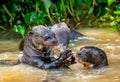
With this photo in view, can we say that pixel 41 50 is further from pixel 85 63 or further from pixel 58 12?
pixel 58 12

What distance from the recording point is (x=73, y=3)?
7.68 metres

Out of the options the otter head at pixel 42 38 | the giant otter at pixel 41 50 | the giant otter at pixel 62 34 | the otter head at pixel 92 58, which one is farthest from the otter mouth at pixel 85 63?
the giant otter at pixel 62 34

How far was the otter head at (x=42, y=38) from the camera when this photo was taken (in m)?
4.98

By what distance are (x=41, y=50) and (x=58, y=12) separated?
2.52m

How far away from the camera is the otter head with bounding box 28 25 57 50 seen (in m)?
4.98

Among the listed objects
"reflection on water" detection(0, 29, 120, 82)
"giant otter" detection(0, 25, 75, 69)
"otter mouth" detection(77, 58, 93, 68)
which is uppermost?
"giant otter" detection(0, 25, 75, 69)

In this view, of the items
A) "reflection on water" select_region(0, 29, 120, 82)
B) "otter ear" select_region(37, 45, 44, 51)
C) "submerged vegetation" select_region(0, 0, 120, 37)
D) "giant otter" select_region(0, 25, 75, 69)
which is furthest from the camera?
"submerged vegetation" select_region(0, 0, 120, 37)

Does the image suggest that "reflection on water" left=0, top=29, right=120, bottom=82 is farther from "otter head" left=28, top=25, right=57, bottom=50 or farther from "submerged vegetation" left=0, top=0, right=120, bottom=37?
"submerged vegetation" left=0, top=0, right=120, bottom=37

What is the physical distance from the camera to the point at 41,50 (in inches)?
203

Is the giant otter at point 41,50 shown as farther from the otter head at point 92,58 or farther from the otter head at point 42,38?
the otter head at point 92,58

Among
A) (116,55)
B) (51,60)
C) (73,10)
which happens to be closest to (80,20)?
(73,10)

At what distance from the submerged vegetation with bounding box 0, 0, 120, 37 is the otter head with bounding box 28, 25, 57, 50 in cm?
214

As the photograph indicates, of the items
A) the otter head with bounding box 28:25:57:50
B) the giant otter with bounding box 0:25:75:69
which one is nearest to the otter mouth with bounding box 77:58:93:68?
the giant otter with bounding box 0:25:75:69

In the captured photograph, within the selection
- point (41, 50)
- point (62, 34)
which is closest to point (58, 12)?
point (62, 34)
